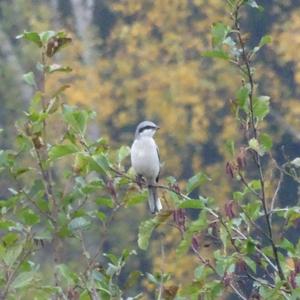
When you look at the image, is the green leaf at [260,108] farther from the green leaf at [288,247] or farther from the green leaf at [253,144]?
the green leaf at [288,247]

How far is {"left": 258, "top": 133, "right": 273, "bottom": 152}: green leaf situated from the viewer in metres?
3.46

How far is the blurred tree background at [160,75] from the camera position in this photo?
19234 mm

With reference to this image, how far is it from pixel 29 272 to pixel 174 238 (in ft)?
51.6

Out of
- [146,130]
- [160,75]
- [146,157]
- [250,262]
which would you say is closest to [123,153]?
[250,262]

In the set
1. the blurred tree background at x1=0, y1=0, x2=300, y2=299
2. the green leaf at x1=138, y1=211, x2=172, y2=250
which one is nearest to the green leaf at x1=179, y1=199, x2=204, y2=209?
the green leaf at x1=138, y1=211, x2=172, y2=250

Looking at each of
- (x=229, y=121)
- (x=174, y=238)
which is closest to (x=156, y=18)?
(x=229, y=121)

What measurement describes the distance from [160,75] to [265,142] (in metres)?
→ 17.0

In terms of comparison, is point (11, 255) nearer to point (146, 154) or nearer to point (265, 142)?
point (265, 142)

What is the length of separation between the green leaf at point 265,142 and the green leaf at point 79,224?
1.51 ft

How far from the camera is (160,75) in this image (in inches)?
805

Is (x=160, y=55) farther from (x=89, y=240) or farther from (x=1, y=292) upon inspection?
(x=1, y=292)

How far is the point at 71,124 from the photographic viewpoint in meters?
3.57

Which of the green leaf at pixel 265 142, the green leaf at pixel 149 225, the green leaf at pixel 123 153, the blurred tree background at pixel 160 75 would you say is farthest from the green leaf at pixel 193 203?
the blurred tree background at pixel 160 75

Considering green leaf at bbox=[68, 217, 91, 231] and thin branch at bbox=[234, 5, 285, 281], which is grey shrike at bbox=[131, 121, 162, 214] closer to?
green leaf at bbox=[68, 217, 91, 231]
